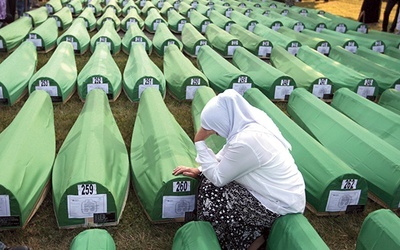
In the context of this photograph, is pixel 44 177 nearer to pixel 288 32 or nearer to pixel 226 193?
pixel 226 193

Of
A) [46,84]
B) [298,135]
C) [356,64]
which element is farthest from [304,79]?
[46,84]

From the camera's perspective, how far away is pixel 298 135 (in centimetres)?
415

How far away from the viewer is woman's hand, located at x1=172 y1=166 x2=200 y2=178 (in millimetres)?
3201

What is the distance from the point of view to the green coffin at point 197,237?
105 inches

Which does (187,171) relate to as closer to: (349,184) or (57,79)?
(349,184)

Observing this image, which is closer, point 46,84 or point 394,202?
point 394,202

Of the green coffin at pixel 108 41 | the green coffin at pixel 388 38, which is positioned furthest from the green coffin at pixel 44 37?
the green coffin at pixel 388 38

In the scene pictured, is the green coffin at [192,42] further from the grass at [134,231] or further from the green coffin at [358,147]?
the grass at [134,231]

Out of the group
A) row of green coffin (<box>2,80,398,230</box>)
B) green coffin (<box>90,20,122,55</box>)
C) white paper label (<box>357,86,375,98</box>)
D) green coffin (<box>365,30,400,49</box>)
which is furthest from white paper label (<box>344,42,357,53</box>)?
row of green coffin (<box>2,80,398,230</box>)

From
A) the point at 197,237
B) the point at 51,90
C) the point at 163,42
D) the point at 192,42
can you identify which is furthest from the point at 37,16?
the point at 197,237

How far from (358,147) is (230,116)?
1852 mm

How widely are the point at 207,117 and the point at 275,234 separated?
0.90 m

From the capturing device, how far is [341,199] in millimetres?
3514

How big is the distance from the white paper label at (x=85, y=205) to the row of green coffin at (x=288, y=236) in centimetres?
43
